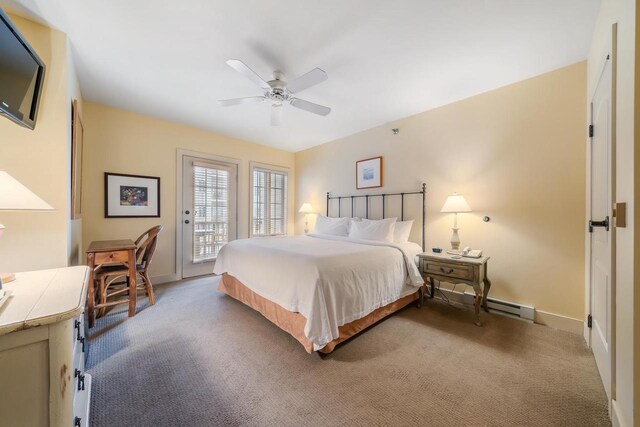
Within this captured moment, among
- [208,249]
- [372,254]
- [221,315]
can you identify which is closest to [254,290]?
[221,315]

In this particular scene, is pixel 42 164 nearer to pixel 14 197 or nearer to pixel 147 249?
pixel 14 197

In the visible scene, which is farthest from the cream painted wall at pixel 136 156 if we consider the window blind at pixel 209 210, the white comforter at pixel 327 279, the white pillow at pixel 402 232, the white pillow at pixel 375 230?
the white pillow at pixel 402 232

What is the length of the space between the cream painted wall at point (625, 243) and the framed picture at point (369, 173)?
270 cm

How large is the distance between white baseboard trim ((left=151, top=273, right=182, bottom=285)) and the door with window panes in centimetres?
151

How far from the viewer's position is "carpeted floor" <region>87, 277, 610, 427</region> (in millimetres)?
1352

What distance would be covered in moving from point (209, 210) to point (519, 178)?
14.8 feet

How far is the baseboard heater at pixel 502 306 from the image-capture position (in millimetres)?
2506

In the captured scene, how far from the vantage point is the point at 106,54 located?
2205 mm

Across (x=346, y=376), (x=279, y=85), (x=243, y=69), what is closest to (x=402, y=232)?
(x=346, y=376)

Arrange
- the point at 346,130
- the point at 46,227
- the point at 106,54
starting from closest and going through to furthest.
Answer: the point at 46,227, the point at 106,54, the point at 346,130

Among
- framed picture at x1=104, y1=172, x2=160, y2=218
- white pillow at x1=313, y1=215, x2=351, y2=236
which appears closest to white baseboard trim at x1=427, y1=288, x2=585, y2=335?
white pillow at x1=313, y1=215, x2=351, y2=236

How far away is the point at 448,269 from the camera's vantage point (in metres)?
2.53

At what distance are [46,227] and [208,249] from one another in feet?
8.30

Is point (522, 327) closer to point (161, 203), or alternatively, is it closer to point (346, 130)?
point (346, 130)
